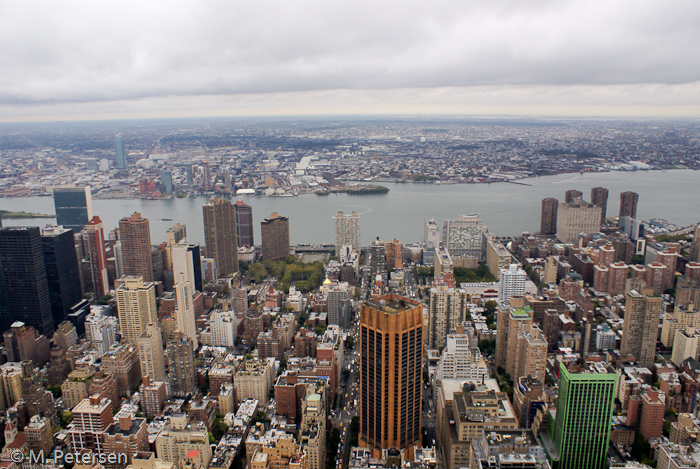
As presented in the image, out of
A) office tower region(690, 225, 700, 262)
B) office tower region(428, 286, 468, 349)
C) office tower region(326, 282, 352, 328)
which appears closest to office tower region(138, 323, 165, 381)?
office tower region(326, 282, 352, 328)

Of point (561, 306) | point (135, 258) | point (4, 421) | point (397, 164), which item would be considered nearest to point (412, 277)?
point (561, 306)

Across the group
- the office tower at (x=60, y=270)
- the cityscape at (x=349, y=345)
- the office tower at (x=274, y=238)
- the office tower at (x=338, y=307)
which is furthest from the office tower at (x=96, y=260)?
the office tower at (x=338, y=307)

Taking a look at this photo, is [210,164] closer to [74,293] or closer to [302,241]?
[302,241]

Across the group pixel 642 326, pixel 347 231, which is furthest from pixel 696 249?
pixel 347 231

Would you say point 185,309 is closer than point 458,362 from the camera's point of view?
No

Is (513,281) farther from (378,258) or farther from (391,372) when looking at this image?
(391,372)

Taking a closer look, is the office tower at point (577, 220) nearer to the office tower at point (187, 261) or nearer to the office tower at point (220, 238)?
the office tower at point (220, 238)

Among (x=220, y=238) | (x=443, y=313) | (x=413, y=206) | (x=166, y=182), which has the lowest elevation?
(x=413, y=206)
